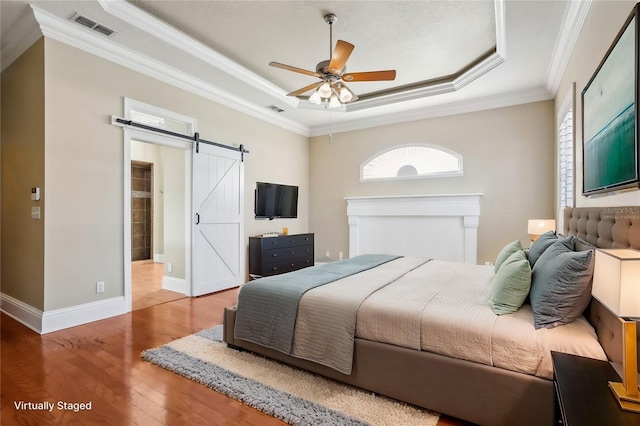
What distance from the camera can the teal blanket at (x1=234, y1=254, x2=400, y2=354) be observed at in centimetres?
224

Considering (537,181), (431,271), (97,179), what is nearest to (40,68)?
(97,179)

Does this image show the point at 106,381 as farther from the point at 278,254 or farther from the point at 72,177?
the point at 278,254

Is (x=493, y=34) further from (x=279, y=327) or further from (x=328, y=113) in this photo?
(x=279, y=327)

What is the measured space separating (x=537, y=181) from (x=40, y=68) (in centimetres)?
621

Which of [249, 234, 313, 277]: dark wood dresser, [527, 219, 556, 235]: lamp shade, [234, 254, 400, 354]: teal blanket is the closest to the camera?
[234, 254, 400, 354]: teal blanket

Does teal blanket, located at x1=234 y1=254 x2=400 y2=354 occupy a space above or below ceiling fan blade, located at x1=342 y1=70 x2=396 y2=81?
below

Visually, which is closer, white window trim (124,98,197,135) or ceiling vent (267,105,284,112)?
white window trim (124,98,197,135)

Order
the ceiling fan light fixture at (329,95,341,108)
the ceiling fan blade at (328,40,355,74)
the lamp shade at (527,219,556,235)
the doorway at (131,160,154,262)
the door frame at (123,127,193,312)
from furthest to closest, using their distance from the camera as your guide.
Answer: the doorway at (131,160,154,262) → the lamp shade at (527,219,556,235) → the door frame at (123,127,193,312) → the ceiling fan light fixture at (329,95,341,108) → the ceiling fan blade at (328,40,355,74)

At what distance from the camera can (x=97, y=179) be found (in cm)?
339

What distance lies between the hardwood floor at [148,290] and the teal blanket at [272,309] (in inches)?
84.2

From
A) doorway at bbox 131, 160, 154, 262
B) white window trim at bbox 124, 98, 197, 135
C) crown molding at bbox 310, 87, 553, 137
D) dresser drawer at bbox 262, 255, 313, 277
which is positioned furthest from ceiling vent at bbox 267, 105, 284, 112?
doorway at bbox 131, 160, 154, 262

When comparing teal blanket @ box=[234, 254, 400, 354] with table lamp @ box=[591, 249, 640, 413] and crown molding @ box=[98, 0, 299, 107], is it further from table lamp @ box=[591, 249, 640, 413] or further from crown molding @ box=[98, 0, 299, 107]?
crown molding @ box=[98, 0, 299, 107]

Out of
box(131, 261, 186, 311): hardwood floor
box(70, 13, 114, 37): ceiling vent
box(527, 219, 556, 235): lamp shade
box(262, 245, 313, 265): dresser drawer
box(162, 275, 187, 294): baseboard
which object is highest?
box(70, 13, 114, 37): ceiling vent

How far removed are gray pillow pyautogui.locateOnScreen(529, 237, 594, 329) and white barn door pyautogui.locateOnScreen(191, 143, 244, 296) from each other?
3987mm
